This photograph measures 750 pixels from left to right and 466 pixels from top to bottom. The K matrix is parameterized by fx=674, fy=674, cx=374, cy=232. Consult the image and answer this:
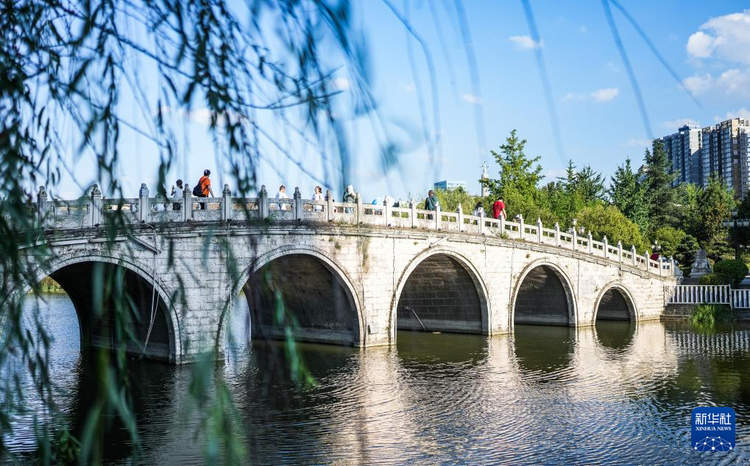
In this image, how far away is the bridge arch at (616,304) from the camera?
28.1 meters

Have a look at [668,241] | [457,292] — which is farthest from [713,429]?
[668,241]

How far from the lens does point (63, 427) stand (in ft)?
6.77

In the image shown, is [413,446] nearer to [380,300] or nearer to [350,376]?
[350,376]

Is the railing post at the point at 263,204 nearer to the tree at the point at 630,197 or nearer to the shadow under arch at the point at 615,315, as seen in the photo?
the shadow under arch at the point at 615,315

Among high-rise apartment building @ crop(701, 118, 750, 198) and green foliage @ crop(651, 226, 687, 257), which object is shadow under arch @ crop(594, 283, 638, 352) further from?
high-rise apartment building @ crop(701, 118, 750, 198)

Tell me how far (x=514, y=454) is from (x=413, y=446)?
1.43m

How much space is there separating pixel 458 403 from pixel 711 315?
61.2 ft

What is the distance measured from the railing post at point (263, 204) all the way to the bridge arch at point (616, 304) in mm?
26654

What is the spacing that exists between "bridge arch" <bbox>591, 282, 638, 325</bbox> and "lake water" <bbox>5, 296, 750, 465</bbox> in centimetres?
715

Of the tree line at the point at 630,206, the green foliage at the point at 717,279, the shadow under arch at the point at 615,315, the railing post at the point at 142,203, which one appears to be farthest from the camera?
the tree line at the point at 630,206

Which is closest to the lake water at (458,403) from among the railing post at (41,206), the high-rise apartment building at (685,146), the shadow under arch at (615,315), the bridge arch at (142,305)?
the bridge arch at (142,305)

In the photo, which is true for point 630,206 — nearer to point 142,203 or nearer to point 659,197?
point 659,197

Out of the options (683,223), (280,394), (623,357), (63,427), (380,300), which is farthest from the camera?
(683,223)

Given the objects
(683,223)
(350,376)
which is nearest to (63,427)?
(350,376)
